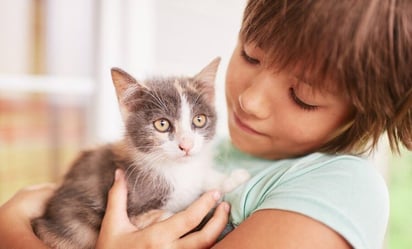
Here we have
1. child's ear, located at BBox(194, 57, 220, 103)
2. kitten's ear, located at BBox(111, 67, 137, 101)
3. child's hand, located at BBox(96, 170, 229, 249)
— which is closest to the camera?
child's hand, located at BBox(96, 170, 229, 249)

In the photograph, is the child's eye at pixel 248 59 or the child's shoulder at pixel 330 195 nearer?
the child's shoulder at pixel 330 195

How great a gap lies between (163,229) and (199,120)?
1.05ft

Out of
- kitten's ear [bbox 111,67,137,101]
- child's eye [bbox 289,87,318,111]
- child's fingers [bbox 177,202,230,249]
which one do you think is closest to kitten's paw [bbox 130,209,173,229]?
child's fingers [bbox 177,202,230,249]

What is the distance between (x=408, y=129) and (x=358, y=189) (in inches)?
11.2

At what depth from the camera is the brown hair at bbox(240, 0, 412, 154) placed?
3.30 ft

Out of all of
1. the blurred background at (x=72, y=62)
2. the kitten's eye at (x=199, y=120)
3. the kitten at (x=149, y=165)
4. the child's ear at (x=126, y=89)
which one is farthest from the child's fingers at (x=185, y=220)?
the blurred background at (x=72, y=62)

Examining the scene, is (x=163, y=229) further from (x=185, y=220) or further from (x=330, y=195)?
(x=330, y=195)

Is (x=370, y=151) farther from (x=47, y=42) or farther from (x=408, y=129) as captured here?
(x=47, y=42)

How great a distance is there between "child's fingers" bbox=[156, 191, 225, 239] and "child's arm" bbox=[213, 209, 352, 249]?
0.13m

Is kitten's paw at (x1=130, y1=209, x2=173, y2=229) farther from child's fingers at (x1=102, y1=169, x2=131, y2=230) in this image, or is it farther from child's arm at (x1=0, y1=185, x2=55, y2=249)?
child's arm at (x1=0, y1=185, x2=55, y2=249)

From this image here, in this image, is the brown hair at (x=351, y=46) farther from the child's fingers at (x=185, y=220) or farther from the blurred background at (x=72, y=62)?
Result: the blurred background at (x=72, y=62)

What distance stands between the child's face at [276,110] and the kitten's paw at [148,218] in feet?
1.01

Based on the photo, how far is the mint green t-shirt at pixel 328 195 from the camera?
100cm

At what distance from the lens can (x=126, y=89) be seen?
1.23m
